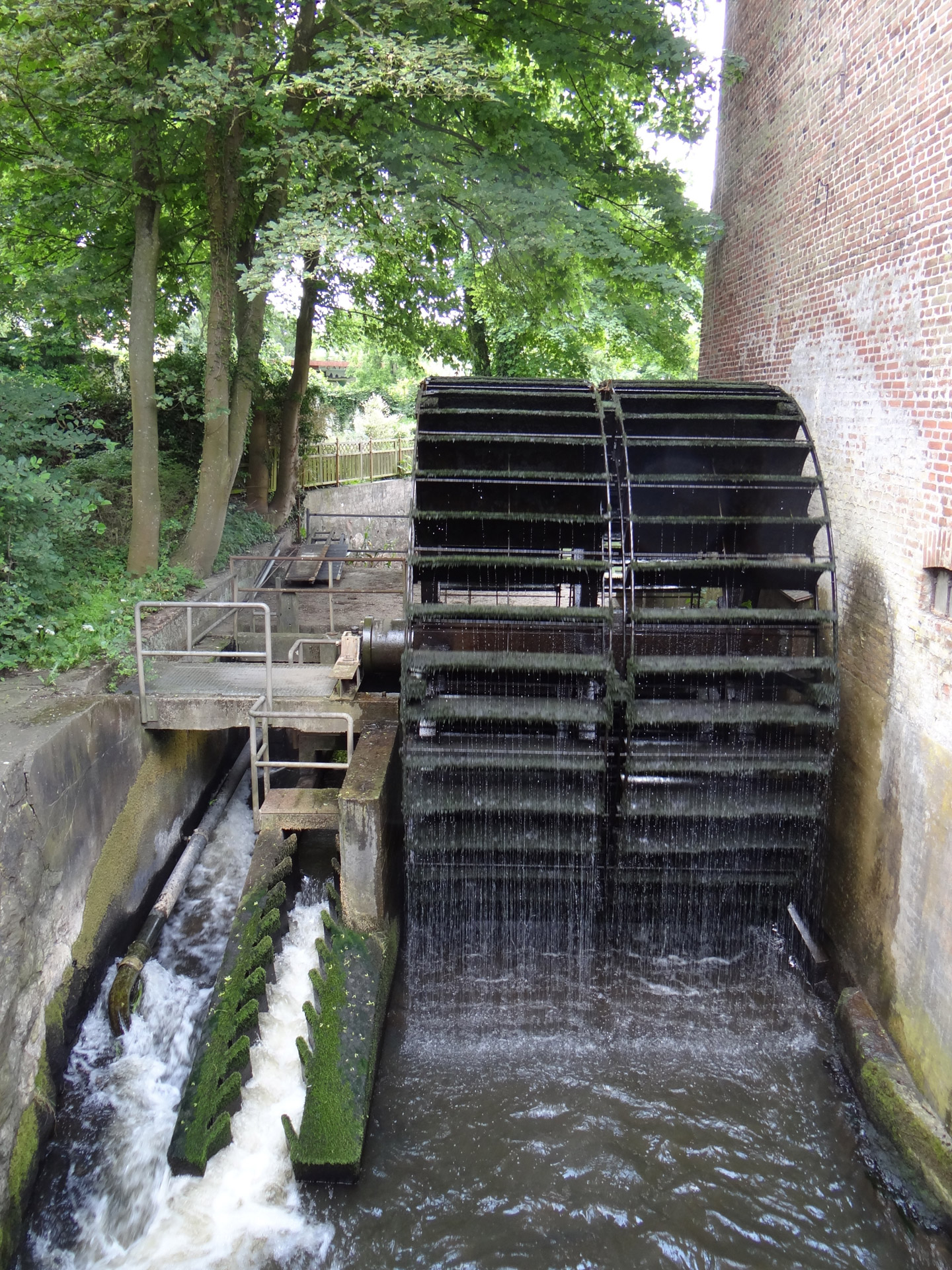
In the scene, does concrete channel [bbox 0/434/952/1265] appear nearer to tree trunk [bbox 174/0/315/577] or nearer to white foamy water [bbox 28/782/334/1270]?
white foamy water [bbox 28/782/334/1270]

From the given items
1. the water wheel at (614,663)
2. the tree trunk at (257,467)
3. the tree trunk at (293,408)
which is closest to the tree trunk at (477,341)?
the tree trunk at (293,408)

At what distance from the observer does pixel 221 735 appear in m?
8.01

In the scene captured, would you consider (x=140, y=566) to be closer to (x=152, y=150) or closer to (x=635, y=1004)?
(x=152, y=150)

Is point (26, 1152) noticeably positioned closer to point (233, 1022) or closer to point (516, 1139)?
point (233, 1022)

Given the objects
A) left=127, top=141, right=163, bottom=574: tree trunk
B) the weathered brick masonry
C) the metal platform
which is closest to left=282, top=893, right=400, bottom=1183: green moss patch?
the metal platform

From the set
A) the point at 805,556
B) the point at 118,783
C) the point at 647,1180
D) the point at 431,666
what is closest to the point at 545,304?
the point at 805,556

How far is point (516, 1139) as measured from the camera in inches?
175

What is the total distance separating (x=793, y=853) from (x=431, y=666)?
8.67 ft

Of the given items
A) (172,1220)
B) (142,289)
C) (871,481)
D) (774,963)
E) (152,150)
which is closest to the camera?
(172,1220)

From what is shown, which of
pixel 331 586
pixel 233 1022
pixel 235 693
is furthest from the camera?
pixel 331 586

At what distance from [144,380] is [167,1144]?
6.26 m

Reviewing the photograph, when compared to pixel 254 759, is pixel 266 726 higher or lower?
higher

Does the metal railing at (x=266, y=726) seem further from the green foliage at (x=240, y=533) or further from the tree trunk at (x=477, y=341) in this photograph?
the tree trunk at (x=477, y=341)

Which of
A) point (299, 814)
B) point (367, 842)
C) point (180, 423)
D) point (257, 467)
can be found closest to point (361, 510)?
point (257, 467)
